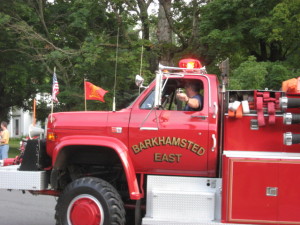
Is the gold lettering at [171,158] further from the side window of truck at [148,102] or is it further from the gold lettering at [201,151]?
the side window of truck at [148,102]

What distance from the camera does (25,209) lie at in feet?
31.7

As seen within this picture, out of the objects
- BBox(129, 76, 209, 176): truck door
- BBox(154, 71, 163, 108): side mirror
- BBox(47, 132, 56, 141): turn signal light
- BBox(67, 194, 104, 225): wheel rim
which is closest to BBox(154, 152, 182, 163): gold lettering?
BBox(129, 76, 209, 176): truck door

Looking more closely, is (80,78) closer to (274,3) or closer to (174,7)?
(174,7)

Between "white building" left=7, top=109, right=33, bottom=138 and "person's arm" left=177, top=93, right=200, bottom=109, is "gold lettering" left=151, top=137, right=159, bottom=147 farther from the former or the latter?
"white building" left=7, top=109, right=33, bottom=138

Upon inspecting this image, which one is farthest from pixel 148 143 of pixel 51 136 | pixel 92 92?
pixel 92 92

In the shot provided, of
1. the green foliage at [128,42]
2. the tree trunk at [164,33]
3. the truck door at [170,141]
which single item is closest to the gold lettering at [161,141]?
the truck door at [170,141]

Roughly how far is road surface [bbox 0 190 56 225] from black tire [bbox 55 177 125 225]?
2.27m

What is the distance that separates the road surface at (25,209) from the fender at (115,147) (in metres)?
2.53

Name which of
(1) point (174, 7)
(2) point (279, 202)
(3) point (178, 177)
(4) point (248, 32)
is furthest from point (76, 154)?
(1) point (174, 7)

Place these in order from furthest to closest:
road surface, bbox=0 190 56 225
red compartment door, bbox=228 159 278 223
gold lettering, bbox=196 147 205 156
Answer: road surface, bbox=0 190 56 225 → gold lettering, bbox=196 147 205 156 → red compartment door, bbox=228 159 278 223

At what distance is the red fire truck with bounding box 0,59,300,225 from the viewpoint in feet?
18.7

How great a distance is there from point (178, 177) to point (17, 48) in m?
16.7

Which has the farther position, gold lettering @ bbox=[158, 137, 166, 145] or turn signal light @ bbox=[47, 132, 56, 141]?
turn signal light @ bbox=[47, 132, 56, 141]

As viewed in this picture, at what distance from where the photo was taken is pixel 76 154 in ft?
22.0
